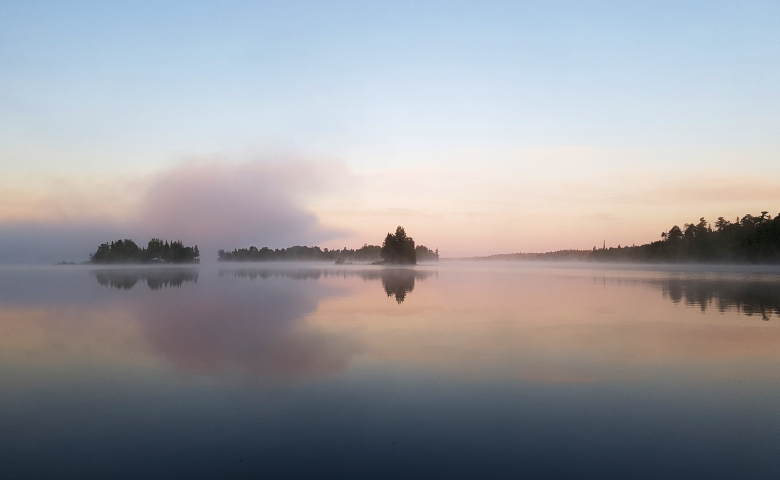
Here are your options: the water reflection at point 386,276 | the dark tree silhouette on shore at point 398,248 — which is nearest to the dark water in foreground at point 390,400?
the water reflection at point 386,276

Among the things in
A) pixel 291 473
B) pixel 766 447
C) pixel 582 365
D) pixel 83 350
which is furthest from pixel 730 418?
pixel 83 350

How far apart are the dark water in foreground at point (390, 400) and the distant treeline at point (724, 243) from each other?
467 ft

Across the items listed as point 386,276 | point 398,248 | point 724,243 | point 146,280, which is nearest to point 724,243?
point 724,243

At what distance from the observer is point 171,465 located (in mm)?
7461

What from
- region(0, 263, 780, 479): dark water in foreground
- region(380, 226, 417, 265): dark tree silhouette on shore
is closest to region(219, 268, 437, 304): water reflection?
region(0, 263, 780, 479): dark water in foreground

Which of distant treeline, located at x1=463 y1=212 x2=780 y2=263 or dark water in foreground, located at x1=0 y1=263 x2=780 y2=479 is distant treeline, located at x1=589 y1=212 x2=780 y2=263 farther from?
dark water in foreground, located at x1=0 y1=263 x2=780 y2=479

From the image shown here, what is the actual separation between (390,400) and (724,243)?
178m

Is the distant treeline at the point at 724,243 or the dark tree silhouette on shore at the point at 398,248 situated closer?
the distant treeline at the point at 724,243

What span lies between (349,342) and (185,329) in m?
8.63

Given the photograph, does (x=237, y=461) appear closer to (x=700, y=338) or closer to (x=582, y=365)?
(x=582, y=365)

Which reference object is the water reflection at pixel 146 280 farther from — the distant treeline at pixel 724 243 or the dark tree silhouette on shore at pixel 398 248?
the distant treeline at pixel 724 243

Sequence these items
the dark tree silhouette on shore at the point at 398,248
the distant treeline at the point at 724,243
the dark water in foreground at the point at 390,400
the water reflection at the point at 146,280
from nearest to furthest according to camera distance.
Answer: the dark water in foreground at the point at 390,400 < the water reflection at the point at 146,280 < the distant treeline at the point at 724,243 < the dark tree silhouette on shore at the point at 398,248

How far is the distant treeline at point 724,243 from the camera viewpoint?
418ft

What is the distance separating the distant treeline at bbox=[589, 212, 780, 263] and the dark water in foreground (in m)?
142
